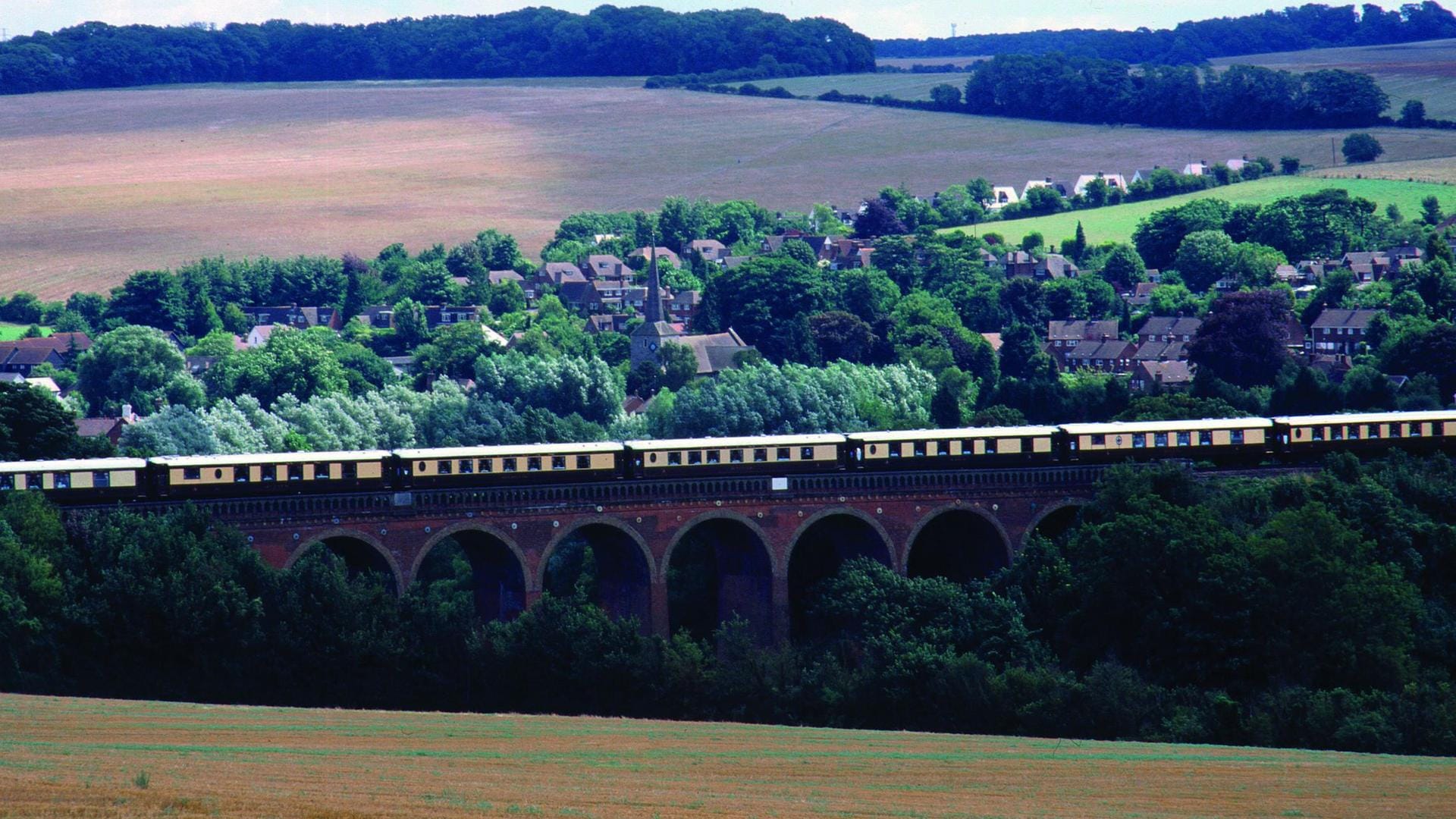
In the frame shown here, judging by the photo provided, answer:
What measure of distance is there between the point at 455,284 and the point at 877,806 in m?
154

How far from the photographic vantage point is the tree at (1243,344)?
134 m

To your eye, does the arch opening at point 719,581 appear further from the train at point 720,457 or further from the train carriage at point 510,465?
the train carriage at point 510,465

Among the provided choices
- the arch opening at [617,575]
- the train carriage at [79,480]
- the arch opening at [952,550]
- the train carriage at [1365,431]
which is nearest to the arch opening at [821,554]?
the arch opening at [952,550]

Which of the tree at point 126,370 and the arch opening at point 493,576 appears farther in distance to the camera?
the tree at point 126,370

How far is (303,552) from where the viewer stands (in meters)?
68.1

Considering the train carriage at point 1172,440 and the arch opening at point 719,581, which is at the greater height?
the train carriage at point 1172,440

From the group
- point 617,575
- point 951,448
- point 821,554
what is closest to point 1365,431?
point 951,448

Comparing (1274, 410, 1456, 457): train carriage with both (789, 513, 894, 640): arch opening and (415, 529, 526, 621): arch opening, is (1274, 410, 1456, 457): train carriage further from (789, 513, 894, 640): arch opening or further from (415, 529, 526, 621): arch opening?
(415, 529, 526, 621): arch opening

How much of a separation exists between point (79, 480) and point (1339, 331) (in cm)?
9694

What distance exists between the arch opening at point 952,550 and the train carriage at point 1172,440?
412 centimetres

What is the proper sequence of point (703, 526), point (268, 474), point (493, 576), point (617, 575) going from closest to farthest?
1. point (268, 474)
2. point (493, 576)
3. point (617, 575)
4. point (703, 526)

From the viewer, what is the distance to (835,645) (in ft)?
229

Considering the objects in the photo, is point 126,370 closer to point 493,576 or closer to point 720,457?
point 493,576

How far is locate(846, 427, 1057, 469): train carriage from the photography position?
7438 cm
